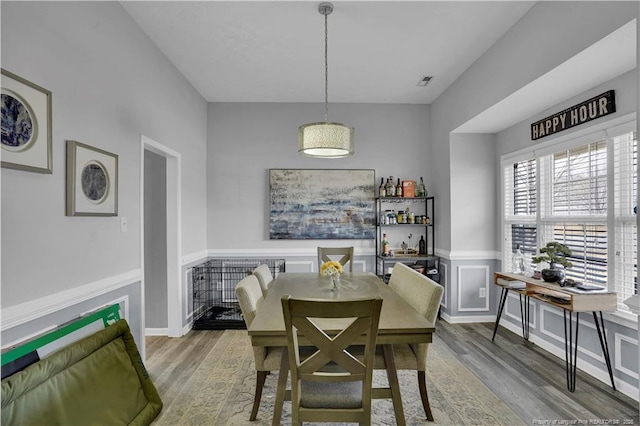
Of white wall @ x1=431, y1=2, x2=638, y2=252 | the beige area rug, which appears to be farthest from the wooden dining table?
white wall @ x1=431, y1=2, x2=638, y2=252

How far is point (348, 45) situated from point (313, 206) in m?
2.19

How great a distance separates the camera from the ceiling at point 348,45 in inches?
100

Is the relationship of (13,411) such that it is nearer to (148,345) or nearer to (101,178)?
(101,178)

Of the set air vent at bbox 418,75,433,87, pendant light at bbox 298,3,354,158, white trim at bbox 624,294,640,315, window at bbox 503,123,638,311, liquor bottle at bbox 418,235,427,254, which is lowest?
liquor bottle at bbox 418,235,427,254

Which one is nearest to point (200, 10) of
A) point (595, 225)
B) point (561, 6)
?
point (561, 6)

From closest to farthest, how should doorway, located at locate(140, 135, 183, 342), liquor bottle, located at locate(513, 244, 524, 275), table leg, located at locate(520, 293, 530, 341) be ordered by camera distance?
liquor bottle, located at locate(513, 244, 524, 275)
table leg, located at locate(520, 293, 530, 341)
doorway, located at locate(140, 135, 183, 342)

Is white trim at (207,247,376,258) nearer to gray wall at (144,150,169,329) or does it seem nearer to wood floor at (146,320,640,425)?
gray wall at (144,150,169,329)

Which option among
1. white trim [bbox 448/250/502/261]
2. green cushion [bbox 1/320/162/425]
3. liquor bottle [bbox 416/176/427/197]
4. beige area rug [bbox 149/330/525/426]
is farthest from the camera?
liquor bottle [bbox 416/176/427/197]

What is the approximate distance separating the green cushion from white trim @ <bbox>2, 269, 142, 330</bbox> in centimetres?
23

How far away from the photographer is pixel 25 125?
1.67 meters

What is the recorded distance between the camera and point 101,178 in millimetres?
2316

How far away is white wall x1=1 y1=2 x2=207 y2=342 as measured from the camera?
1.64 metres

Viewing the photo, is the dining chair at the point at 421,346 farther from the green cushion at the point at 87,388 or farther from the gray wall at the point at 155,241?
the gray wall at the point at 155,241

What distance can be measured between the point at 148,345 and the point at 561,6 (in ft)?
15.2
